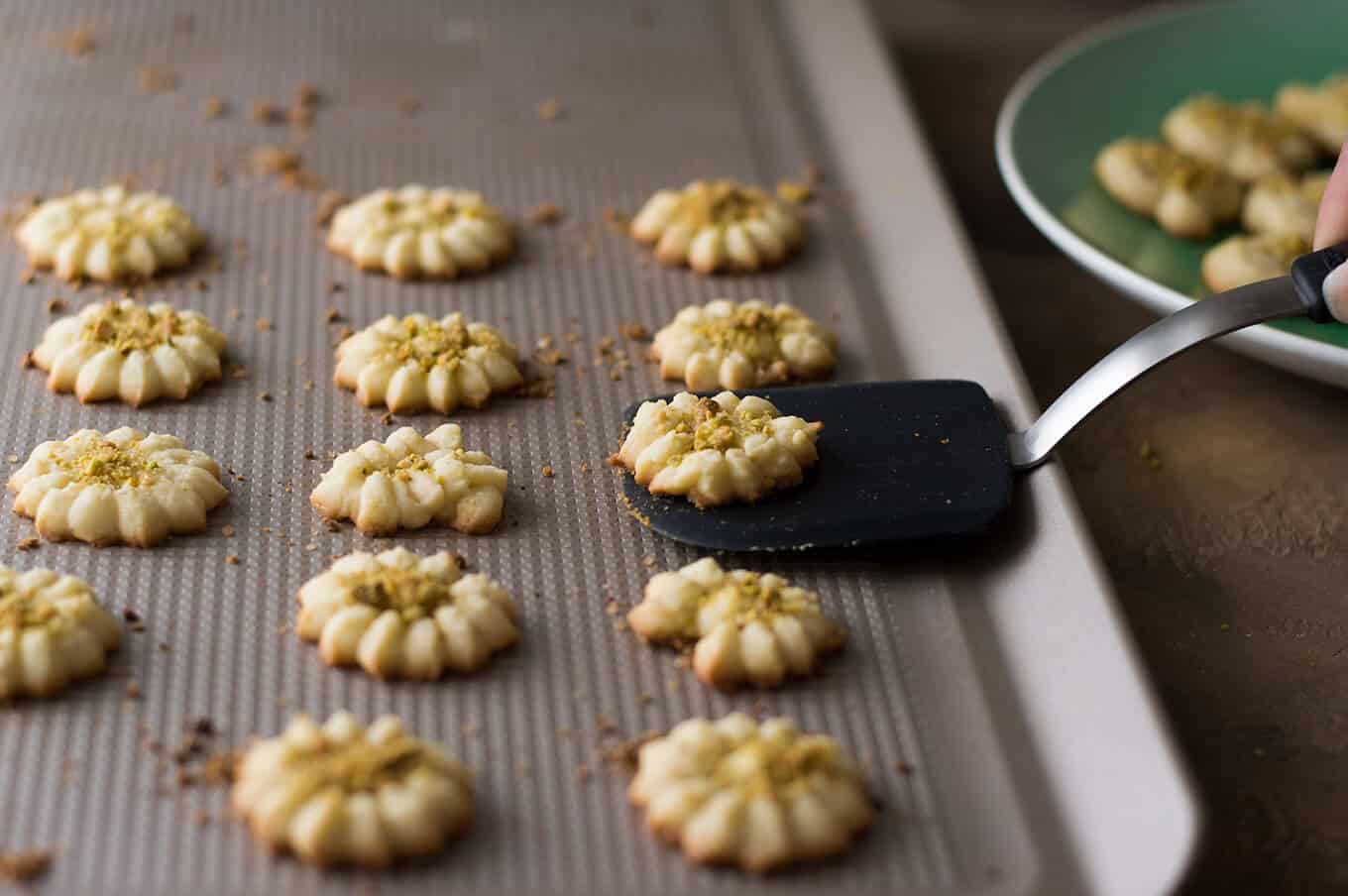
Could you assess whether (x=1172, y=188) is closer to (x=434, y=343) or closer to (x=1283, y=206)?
(x=1283, y=206)

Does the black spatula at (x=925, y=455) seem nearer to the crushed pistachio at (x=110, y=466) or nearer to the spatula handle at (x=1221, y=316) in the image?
the spatula handle at (x=1221, y=316)

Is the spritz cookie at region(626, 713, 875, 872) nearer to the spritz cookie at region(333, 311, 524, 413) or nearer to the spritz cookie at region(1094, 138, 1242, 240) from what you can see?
the spritz cookie at region(333, 311, 524, 413)

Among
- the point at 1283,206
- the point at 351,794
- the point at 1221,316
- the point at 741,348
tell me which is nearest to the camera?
the point at 351,794

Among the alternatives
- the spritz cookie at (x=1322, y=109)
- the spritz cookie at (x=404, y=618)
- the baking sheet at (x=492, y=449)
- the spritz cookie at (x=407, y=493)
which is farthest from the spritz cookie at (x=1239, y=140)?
the spritz cookie at (x=404, y=618)

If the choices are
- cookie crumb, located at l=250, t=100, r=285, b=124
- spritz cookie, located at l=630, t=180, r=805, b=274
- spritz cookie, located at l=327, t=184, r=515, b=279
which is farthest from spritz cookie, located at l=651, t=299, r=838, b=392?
cookie crumb, located at l=250, t=100, r=285, b=124

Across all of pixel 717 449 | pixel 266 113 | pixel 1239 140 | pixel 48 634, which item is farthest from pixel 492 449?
pixel 1239 140
